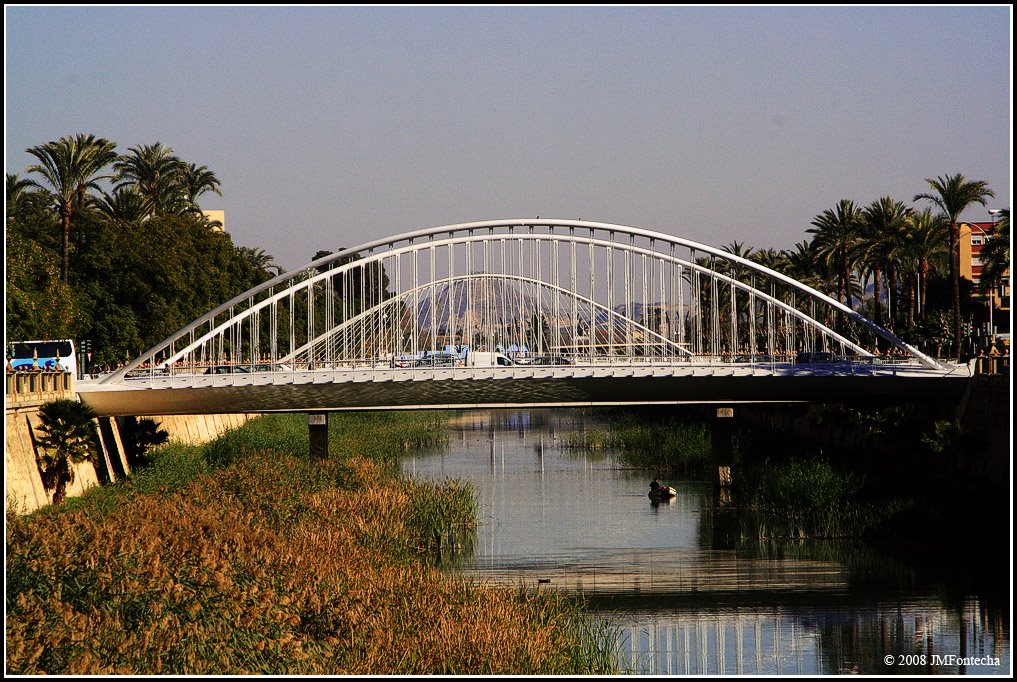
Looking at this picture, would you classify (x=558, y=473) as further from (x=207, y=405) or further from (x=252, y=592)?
(x=252, y=592)

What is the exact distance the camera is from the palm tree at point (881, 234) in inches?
2958

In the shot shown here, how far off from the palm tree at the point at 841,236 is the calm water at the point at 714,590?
2458 centimetres

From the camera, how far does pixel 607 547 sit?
44.8 m

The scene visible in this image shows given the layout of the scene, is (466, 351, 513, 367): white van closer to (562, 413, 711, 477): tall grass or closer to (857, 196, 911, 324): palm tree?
(562, 413, 711, 477): tall grass

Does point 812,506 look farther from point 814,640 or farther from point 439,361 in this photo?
point 439,361

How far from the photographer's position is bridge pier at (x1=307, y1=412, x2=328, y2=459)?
58.4 metres

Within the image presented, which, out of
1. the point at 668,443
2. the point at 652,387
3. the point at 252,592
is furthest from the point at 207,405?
the point at 252,592

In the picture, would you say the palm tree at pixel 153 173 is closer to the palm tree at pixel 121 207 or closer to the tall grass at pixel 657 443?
the palm tree at pixel 121 207

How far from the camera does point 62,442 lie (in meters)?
46.6

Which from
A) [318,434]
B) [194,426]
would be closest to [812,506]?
[318,434]

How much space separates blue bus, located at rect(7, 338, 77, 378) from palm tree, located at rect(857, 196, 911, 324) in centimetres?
4179

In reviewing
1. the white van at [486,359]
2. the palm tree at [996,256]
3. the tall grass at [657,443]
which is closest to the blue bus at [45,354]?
the white van at [486,359]

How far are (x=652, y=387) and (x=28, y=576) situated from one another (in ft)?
107

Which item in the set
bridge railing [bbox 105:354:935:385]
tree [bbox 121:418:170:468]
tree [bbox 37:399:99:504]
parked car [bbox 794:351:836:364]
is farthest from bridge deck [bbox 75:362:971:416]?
tree [bbox 121:418:170:468]
